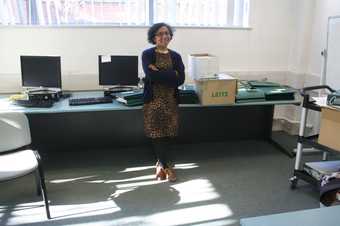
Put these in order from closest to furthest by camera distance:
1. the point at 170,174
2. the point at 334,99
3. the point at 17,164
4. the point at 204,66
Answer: the point at 17,164 < the point at 334,99 < the point at 170,174 < the point at 204,66

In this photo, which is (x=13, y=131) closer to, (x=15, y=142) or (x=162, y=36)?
(x=15, y=142)

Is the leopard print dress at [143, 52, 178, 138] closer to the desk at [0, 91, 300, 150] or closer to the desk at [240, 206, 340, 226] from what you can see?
the desk at [0, 91, 300, 150]

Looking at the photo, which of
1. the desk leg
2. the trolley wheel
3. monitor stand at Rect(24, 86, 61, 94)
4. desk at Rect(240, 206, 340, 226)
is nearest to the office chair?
monitor stand at Rect(24, 86, 61, 94)

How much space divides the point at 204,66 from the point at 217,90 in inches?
10.9

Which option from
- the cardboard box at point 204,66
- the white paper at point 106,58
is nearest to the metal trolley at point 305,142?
the cardboard box at point 204,66

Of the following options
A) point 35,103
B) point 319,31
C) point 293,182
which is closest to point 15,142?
point 35,103

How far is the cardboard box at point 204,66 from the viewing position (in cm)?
335

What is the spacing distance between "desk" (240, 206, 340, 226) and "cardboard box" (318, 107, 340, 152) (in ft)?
4.85

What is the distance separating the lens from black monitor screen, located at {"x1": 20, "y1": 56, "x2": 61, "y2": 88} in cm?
339

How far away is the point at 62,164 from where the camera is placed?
3535 mm

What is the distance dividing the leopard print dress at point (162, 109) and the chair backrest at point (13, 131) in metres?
1.08

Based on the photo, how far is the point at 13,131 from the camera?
2.71 m

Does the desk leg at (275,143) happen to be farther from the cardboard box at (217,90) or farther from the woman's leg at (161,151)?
the woman's leg at (161,151)

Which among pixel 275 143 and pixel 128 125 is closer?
pixel 128 125
